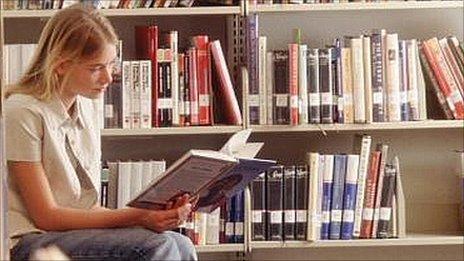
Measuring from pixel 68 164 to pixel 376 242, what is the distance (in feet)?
3.84

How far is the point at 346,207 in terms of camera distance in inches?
108

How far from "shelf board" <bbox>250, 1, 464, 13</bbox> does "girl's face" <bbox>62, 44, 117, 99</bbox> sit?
75 centimetres

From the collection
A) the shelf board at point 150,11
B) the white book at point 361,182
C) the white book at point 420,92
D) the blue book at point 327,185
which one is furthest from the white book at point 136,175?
the white book at point 420,92

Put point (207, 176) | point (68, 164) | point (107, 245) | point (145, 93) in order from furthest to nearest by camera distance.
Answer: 1. point (145, 93)
2. point (68, 164)
3. point (207, 176)
4. point (107, 245)

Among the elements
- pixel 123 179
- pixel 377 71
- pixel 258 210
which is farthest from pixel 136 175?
pixel 377 71

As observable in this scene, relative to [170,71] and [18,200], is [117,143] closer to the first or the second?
[170,71]

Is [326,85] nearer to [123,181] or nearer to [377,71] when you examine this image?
[377,71]

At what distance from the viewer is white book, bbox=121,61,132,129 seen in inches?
106

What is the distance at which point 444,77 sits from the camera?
2.77 m

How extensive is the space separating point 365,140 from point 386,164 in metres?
0.11

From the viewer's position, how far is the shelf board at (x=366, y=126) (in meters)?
2.73

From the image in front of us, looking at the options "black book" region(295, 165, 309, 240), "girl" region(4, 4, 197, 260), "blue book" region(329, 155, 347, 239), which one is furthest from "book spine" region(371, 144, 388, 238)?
"girl" region(4, 4, 197, 260)

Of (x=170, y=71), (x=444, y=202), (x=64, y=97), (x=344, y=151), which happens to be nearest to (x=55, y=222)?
(x=64, y=97)

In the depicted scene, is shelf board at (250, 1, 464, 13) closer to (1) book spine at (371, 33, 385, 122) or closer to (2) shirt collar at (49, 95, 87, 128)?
(1) book spine at (371, 33, 385, 122)
